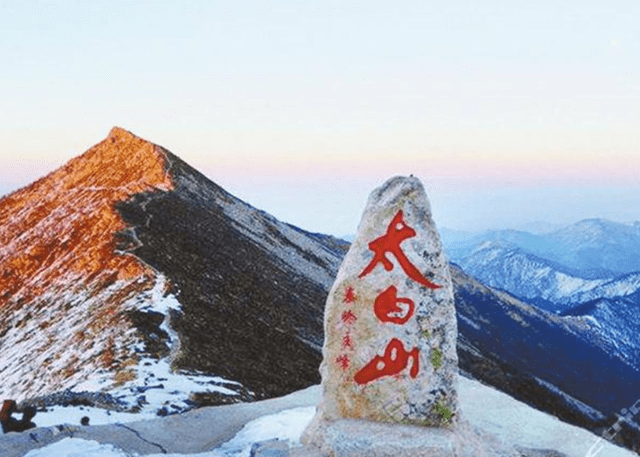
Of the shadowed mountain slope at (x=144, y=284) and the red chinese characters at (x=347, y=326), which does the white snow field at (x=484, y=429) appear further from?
the shadowed mountain slope at (x=144, y=284)

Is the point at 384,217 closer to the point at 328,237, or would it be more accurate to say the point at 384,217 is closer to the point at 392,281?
the point at 392,281

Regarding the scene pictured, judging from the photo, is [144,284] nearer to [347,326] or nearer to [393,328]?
[347,326]

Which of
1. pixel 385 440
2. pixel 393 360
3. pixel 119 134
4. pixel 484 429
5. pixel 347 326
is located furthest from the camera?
pixel 119 134

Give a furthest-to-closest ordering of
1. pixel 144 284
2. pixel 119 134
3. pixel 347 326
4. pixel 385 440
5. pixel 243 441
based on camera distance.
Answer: pixel 119 134
pixel 144 284
pixel 243 441
pixel 347 326
pixel 385 440

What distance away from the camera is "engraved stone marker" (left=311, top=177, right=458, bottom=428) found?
471 inches

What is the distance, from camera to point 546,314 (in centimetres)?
18575

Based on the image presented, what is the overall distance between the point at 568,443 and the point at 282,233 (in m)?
72.2

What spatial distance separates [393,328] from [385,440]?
6.39 feet

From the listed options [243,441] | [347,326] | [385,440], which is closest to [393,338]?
[347,326]

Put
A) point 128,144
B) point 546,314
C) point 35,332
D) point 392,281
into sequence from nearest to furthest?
point 392,281, point 35,332, point 128,144, point 546,314

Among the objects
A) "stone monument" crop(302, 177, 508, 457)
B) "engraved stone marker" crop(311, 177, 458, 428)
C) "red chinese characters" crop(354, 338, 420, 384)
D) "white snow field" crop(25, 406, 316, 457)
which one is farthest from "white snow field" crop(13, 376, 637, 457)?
"red chinese characters" crop(354, 338, 420, 384)

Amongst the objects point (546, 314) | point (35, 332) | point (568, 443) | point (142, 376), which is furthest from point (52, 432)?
point (546, 314)

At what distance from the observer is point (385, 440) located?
11.4 metres

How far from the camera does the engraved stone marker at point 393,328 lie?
12.0 m
